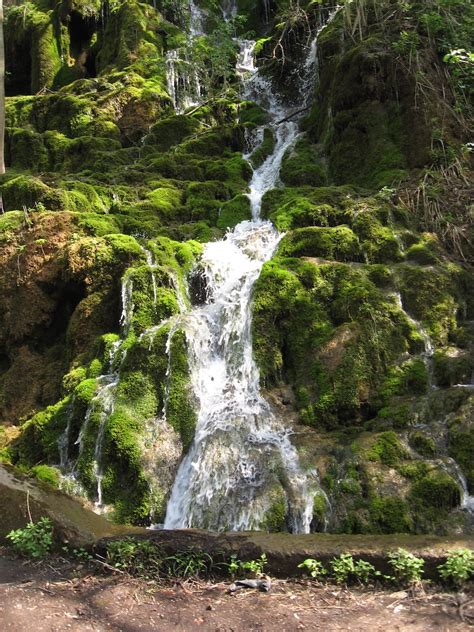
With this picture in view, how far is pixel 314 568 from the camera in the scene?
4.63 meters

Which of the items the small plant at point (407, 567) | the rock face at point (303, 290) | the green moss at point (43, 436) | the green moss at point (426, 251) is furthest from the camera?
the green moss at point (426, 251)

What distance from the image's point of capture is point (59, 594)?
4.39 metres

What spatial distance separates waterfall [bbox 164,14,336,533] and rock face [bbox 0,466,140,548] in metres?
1.43

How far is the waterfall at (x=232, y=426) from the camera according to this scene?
21.4 feet

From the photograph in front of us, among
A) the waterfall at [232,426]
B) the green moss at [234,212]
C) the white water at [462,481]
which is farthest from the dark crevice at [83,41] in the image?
the white water at [462,481]

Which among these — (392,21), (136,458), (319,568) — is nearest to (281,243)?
(136,458)

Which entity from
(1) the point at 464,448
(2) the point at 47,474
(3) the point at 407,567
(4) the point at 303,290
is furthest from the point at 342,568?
(4) the point at 303,290

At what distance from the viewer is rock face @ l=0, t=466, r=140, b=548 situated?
520cm

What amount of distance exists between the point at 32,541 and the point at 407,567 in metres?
3.47

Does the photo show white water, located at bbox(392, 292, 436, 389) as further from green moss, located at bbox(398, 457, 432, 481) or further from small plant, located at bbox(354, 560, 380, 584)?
small plant, located at bbox(354, 560, 380, 584)

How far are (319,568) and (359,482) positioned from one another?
197cm

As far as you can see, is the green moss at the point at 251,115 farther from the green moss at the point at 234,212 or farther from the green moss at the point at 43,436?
the green moss at the point at 43,436

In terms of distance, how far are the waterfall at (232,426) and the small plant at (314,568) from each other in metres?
1.54

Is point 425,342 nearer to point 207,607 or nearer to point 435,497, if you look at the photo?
point 435,497
